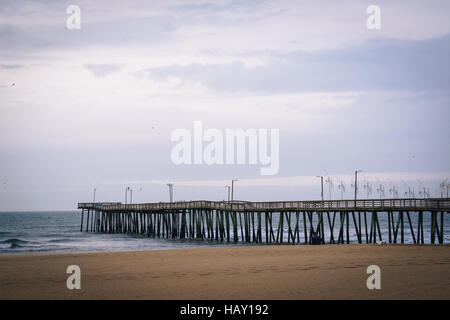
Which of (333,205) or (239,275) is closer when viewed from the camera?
(239,275)

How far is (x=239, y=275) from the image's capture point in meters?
18.8

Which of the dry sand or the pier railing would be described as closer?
the dry sand

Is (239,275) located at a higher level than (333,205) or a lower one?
lower

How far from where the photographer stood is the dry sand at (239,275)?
15492 millimetres

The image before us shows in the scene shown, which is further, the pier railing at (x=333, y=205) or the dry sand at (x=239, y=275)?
the pier railing at (x=333, y=205)

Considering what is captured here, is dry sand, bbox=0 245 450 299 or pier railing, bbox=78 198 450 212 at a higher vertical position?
pier railing, bbox=78 198 450 212

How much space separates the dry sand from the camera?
50.8ft

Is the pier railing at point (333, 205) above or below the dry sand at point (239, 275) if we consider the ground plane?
above

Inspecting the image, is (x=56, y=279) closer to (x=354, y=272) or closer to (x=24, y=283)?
(x=24, y=283)
